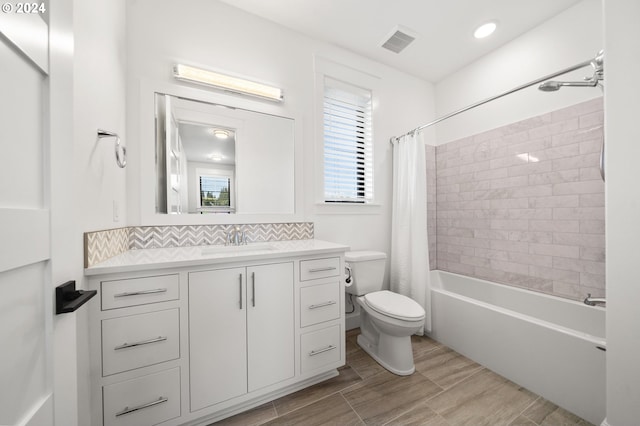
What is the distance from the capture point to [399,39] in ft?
7.11

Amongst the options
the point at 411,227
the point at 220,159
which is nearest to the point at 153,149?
the point at 220,159

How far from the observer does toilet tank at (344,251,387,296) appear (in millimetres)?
1968

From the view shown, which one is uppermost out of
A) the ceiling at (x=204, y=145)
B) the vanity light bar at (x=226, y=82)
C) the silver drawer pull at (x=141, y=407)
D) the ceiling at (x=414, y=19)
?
the ceiling at (x=414, y=19)

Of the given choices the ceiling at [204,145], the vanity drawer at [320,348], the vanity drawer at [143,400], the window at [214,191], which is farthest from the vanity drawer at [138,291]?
the ceiling at [204,145]

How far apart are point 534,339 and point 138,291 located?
232cm

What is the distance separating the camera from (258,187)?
75.4 inches

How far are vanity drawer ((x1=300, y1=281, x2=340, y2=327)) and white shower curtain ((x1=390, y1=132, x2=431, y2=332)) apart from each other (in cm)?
100

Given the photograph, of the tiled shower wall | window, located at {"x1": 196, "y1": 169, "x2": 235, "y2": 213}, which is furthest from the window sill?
the tiled shower wall

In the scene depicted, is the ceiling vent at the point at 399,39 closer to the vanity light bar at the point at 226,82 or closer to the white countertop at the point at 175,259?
the vanity light bar at the point at 226,82

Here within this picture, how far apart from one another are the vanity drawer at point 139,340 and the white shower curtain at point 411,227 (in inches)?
76.1

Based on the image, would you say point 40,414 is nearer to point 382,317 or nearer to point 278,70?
point 382,317

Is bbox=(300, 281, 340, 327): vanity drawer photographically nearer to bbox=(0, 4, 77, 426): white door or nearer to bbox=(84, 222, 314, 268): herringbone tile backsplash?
bbox=(84, 222, 314, 268): herringbone tile backsplash

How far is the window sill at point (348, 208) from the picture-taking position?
218 centimetres

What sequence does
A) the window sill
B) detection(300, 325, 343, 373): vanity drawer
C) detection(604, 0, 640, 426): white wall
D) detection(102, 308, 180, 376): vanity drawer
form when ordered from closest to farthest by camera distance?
1. detection(604, 0, 640, 426): white wall
2. detection(102, 308, 180, 376): vanity drawer
3. detection(300, 325, 343, 373): vanity drawer
4. the window sill
